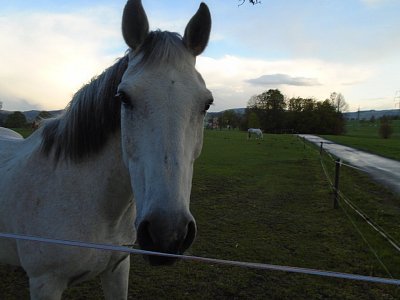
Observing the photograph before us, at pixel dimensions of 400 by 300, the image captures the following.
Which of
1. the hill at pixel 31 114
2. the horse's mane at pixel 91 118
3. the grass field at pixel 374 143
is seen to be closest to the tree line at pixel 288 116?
the grass field at pixel 374 143

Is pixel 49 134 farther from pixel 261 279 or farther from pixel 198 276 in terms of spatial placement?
pixel 261 279

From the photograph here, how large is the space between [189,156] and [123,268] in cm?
147

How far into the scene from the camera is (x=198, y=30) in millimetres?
1894

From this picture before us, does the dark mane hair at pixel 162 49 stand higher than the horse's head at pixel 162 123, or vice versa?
the dark mane hair at pixel 162 49

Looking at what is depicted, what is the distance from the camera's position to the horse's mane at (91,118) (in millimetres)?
2047

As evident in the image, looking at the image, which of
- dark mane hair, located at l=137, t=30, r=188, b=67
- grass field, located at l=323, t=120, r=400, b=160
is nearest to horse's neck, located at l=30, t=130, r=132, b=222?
A: dark mane hair, located at l=137, t=30, r=188, b=67

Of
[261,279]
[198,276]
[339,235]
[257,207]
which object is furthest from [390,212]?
[198,276]

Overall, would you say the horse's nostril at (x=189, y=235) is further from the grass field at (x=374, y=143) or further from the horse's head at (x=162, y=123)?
the grass field at (x=374, y=143)

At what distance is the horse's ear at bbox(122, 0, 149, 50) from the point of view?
5.81 ft

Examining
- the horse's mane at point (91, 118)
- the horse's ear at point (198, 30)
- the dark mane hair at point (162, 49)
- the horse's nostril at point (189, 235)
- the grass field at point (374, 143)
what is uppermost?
the horse's ear at point (198, 30)

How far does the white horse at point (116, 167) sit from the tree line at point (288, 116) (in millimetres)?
63393

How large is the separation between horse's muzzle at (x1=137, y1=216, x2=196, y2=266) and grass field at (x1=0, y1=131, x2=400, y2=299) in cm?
278

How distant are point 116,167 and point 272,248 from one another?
13.4ft

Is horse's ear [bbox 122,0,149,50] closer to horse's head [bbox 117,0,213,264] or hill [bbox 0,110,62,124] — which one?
horse's head [bbox 117,0,213,264]
